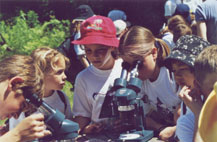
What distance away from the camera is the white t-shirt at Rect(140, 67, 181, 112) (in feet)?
9.95

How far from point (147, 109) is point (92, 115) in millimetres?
518

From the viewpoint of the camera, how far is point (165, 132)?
2807 mm

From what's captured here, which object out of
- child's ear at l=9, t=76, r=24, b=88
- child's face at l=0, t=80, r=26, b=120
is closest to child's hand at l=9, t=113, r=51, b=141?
child's face at l=0, t=80, r=26, b=120

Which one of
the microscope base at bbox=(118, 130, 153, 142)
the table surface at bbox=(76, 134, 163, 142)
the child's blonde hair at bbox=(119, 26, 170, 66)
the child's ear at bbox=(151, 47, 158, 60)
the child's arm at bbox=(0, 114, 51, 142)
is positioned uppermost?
the child's blonde hair at bbox=(119, 26, 170, 66)

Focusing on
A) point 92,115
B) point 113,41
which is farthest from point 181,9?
point 92,115

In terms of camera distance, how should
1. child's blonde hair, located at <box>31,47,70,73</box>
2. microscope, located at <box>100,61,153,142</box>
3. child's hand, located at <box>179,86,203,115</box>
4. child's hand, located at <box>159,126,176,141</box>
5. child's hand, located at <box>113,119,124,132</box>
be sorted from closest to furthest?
child's hand, located at <box>179,86,203,115</box>, microscope, located at <box>100,61,153,142</box>, child's hand, located at <box>159,126,176,141</box>, child's hand, located at <box>113,119,124,132</box>, child's blonde hair, located at <box>31,47,70,73</box>

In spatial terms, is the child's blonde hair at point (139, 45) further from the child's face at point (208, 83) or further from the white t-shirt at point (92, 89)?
the child's face at point (208, 83)

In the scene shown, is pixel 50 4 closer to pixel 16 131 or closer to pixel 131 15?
pixel 131 15

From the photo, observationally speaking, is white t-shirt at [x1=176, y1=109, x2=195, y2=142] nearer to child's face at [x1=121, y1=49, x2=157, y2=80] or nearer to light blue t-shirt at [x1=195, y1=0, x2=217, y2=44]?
child's face at [x1=121, y1=49, x2=157, y2=80]

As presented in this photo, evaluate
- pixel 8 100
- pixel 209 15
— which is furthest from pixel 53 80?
pixel 209 15

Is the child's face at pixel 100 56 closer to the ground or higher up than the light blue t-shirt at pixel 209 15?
closer to the ground

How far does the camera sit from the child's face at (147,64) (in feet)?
10.00

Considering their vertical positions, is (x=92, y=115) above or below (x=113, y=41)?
below

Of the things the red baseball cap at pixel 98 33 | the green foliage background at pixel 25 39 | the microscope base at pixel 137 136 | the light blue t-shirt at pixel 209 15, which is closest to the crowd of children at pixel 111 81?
the red baseball cap at pixel 98 33
